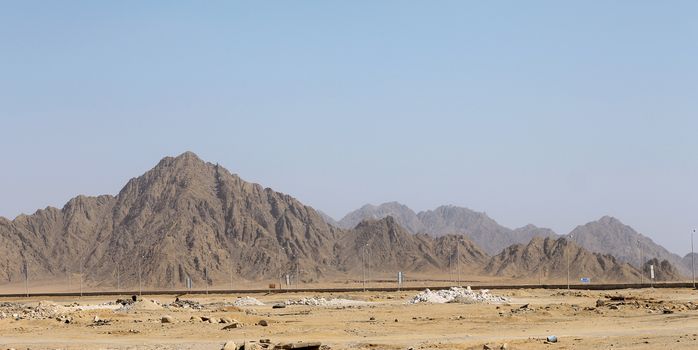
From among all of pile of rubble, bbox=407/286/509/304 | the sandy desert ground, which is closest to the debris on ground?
the sandy desert ground

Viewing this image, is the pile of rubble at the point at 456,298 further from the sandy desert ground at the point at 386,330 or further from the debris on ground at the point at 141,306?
the debris on ground at the point at 141,306

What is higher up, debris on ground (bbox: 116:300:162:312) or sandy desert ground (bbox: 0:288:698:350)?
debris on ground (bbox: 116:300:162:312)

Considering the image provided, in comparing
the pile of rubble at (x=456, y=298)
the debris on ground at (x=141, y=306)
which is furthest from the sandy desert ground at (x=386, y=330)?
the pile of rubble at (x=456, y=298)

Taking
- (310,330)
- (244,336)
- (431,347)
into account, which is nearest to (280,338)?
(244,336)

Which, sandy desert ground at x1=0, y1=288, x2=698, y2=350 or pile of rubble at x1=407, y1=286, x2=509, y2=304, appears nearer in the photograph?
sandy desert ground at x1=0, y1=288, x2=698, y2=350

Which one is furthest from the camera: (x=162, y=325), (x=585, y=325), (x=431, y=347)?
(x=162, y=325)

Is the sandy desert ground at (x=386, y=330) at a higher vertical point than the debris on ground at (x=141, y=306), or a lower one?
lower

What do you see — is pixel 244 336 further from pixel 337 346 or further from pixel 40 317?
pixel 40 317

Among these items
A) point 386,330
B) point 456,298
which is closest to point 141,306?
point 456,298

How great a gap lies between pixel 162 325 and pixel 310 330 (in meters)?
7.41

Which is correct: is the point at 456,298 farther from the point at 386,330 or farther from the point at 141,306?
the point at 386,330

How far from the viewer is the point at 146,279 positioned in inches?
7766

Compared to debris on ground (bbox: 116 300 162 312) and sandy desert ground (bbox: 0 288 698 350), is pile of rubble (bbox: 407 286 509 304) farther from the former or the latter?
debris on ground (bbox: 116 300 162 312)

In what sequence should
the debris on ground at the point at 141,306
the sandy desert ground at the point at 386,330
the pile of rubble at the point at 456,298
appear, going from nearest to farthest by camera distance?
1. the sandy desert ground at the point at 386,330
2. the debris on ground at the point at 141,306
3. the pile of rubble at the point at 456,298
